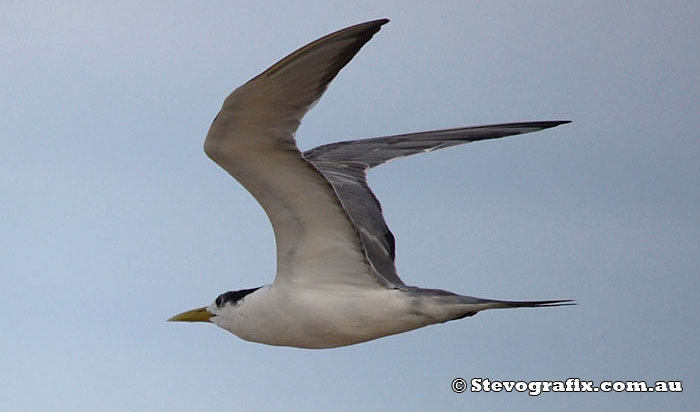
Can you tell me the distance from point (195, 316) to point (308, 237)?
2.26m

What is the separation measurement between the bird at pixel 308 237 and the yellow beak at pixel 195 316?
0.01 metres

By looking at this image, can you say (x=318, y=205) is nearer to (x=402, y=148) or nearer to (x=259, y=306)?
(x=259, y=306)

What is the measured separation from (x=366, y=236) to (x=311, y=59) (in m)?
3.87

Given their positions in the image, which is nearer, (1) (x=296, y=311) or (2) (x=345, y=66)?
(2) (x=345, y=66)

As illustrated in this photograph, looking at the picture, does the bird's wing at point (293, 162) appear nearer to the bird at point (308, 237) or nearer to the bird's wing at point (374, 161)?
the bird at point (308, 237)

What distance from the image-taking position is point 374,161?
15.9 metres

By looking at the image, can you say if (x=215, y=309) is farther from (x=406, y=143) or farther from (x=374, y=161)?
(x=406, y=143)

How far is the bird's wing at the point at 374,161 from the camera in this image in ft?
48.9

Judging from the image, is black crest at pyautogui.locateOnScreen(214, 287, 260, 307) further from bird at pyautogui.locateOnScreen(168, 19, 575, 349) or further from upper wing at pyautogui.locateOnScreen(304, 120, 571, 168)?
upper wing at pyautogui.locateOnScreen(304, 120, 571, 168)

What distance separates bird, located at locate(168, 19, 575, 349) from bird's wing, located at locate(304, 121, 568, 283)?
0.06 feet

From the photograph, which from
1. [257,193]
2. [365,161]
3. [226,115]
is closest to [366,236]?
[365,161]

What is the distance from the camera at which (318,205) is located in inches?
507

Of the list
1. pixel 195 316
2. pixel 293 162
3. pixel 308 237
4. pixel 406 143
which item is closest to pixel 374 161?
pixel 406 143

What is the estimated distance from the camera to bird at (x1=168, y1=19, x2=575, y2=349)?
1171 cm
